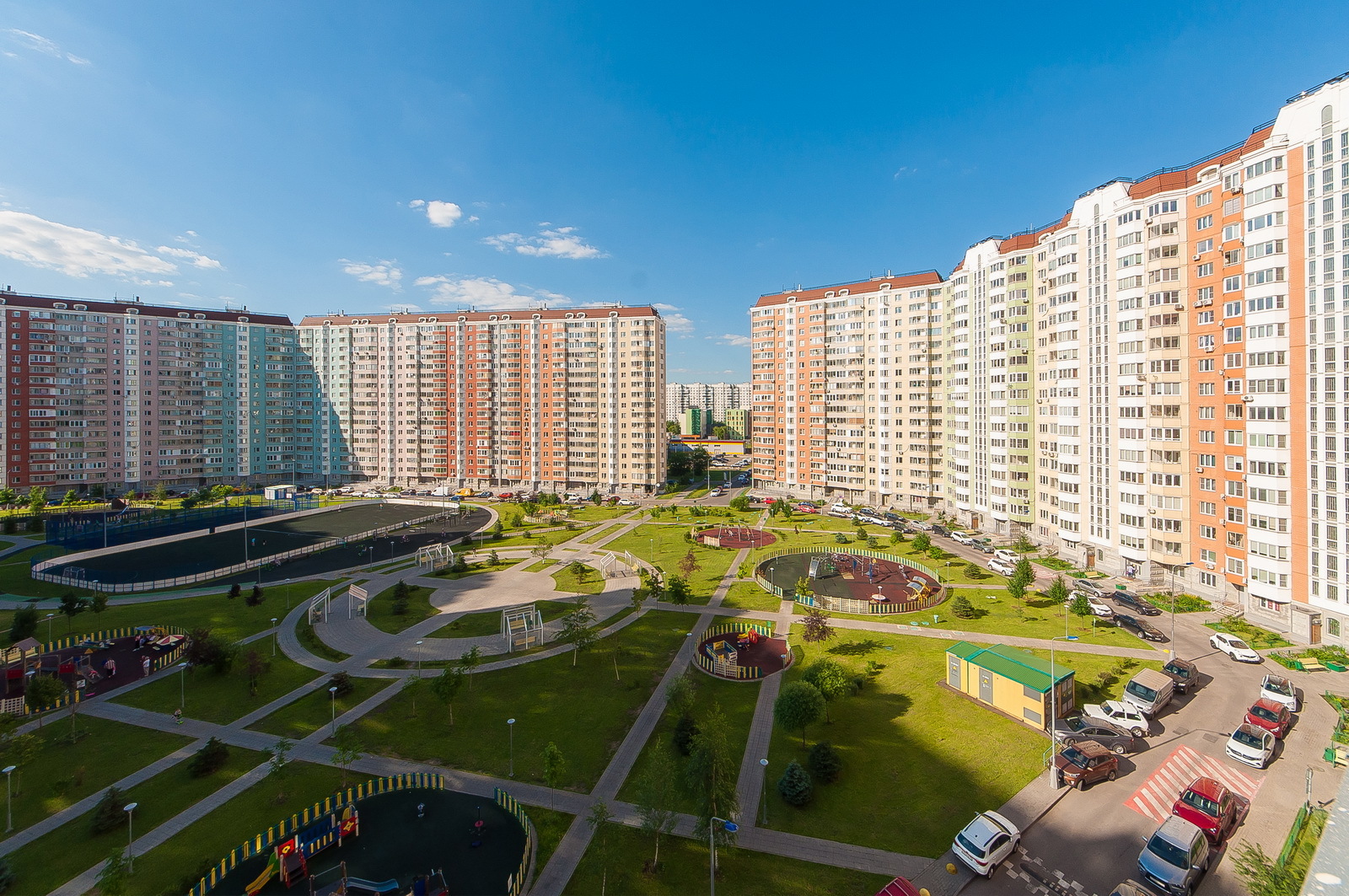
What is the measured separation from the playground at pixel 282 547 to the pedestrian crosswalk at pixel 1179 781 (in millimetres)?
72447

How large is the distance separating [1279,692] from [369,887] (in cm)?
4746

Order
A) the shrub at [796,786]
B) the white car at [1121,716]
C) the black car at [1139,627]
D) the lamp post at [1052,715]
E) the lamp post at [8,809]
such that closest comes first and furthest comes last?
the lamp post at [8,809] → the shrub at [796,786] → the lamp post at [1052,715] → the white car at [1121,716] → the black car at [1139,627]

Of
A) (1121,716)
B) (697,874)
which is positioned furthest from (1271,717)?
(697,874)

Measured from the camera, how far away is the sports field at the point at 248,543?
209ft

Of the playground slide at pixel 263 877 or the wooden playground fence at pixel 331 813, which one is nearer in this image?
the playground slide at pixel 263 877

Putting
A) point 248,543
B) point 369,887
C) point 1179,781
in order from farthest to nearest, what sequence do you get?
point 248,543
point 1179,781
point 369,887

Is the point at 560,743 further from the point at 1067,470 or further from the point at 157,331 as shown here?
the point at 157,331

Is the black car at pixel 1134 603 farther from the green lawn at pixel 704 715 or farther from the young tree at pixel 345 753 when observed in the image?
the young tree at pixel 345 753

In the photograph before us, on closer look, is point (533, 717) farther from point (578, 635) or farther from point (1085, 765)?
point (1085, 765)

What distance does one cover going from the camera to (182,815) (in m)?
24.3

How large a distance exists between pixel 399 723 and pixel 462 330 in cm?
11014

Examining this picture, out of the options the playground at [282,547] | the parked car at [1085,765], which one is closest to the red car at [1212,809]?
the parked car at [1085,765]

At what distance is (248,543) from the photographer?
3034 inches

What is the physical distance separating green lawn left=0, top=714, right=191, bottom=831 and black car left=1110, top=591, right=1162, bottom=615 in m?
68.7
